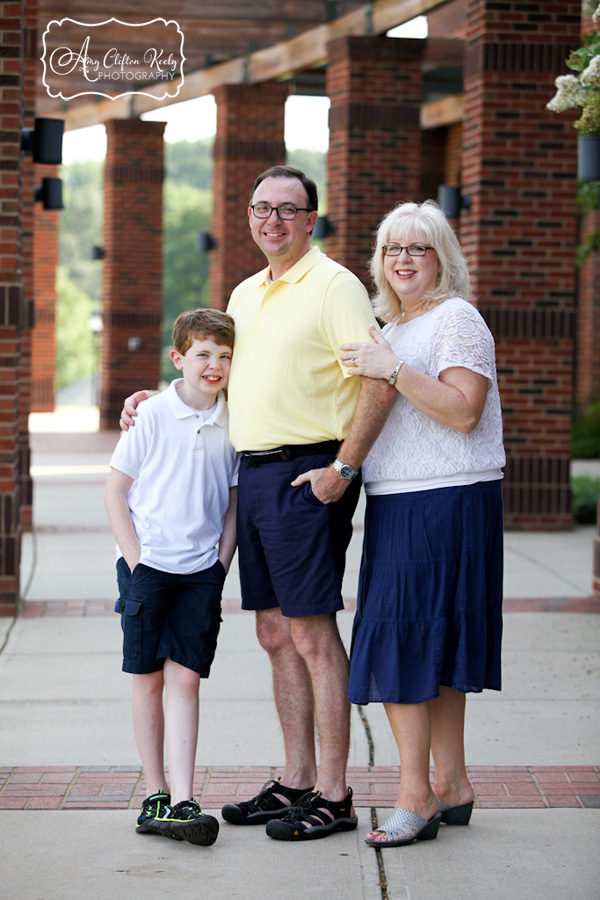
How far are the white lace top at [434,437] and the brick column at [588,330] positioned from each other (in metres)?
17.3

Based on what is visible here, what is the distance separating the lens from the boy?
3918 mm

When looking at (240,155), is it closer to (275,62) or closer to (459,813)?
(275,62)

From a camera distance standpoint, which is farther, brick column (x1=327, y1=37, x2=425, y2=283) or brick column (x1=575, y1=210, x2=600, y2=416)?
brick column (x1=575, y1=210, x2=600, y2=416)

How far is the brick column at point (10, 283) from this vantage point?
715 centimetres

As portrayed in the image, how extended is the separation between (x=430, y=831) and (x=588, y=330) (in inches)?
706

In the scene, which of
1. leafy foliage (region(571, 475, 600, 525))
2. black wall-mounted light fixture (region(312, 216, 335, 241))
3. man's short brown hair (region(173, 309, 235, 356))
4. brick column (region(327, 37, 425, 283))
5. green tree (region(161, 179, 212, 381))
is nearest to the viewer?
man's short brown hair (region(173, 309, 235, 356))

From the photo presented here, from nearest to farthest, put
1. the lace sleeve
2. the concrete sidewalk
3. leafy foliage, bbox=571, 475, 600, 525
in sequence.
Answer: the concrete sidewalk
the lace sleeve
leafy foliage, bbox=571, 475, 600, 525

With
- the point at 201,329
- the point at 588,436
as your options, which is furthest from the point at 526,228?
the point at 588,436

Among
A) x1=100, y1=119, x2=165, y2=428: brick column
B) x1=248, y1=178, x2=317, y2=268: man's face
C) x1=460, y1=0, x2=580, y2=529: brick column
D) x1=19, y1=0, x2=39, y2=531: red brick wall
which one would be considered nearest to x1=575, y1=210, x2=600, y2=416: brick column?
x1=100, y1=119, x2=165, y2=428: brick column

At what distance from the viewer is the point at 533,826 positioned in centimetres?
407

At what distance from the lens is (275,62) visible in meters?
17.6

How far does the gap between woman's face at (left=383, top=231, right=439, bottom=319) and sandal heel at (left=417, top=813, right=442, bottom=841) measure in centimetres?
159

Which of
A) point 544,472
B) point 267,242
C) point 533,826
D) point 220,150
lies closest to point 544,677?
point 533,826

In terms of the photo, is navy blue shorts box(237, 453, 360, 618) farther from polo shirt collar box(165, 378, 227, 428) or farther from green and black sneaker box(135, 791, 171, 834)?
green and black sneaker box(135, 791, 171, 834)
